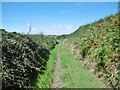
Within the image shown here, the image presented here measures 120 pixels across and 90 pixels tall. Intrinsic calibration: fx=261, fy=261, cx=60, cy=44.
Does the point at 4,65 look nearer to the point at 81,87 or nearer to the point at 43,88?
the point at 43,88

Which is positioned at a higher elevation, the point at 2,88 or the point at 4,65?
the point at 4,65

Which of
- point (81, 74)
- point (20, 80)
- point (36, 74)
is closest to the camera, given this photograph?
point (20, 80)

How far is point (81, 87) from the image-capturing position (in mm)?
10008

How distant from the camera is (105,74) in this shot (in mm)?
10516

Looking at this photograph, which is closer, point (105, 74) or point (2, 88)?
point (2, 88)

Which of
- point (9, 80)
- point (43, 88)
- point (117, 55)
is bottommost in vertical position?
point (43, 88)

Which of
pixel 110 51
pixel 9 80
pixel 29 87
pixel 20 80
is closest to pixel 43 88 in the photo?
pixel 29 87

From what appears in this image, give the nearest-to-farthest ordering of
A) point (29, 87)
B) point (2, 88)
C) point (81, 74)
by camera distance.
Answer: point (2, 88) < point (29, 87) < point (81, 74)

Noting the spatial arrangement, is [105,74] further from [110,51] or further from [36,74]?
[36,74]

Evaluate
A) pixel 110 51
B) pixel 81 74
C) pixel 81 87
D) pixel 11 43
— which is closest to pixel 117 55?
pixel 110 51

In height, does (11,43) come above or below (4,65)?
above

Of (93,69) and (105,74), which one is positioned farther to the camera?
(93,69)

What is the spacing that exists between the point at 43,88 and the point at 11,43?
92.2 inches

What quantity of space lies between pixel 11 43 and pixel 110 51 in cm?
420
